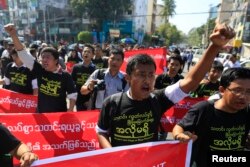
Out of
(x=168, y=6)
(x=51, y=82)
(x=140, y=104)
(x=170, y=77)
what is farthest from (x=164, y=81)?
(x=168, y=6)

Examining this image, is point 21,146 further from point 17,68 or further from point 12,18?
point 12,18

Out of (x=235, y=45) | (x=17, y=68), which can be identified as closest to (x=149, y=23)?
(x=235, y=45)

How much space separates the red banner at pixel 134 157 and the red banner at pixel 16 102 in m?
3.04

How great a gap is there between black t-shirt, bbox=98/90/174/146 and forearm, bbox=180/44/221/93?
219 mm

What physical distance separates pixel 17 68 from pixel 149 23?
8462cm

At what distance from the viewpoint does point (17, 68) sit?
5.23m

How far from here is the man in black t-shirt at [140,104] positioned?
2.46 meters

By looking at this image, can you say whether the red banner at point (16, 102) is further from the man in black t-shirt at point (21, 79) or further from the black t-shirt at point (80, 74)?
the black t-shirt at point (80, 74)

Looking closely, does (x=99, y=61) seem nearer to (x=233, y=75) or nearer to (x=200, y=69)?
(x=233, y=75)

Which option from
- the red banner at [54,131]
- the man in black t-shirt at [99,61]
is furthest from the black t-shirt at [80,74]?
the red banner at [54,131]

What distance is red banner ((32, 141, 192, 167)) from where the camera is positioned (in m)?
2.22

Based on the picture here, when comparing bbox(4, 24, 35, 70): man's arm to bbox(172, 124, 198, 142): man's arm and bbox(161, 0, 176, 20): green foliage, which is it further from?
bbox(161, 0, 176, 20): green foliage

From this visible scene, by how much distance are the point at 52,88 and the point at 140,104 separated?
2000mm

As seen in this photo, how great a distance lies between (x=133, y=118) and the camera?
2.49 metres
